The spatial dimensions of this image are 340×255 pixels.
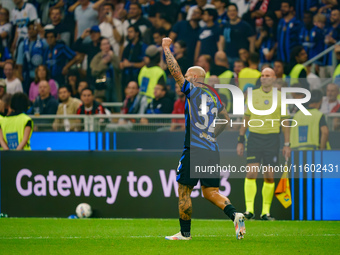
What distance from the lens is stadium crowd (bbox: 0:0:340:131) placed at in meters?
14.1

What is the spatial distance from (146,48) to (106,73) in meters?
1.13

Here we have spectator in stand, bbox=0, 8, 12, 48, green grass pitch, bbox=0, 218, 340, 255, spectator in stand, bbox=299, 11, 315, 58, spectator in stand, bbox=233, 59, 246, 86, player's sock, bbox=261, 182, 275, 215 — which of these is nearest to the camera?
green grass pitch, bbox=0, 218, 340, 255

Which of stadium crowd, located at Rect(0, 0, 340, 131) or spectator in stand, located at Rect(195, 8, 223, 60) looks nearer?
stadium crowd, located at Rect(0, 0, 340, 131)

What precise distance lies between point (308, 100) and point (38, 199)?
16.5ft

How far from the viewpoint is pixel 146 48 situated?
51.9ft

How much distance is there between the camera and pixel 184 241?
7.82 metres

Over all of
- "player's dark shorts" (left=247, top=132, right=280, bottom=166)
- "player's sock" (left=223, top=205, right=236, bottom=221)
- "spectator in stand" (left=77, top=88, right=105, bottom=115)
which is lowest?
"player's sock" (left=223, top=205, right=236, bottom=221)

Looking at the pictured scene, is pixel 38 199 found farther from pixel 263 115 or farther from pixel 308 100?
pixel 308 100

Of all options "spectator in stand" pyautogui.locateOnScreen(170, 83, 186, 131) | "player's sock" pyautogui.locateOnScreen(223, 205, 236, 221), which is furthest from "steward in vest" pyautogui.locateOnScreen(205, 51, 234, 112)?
"player's sock" pyautogui.locateOnScreen(223, 205, 236, 221)

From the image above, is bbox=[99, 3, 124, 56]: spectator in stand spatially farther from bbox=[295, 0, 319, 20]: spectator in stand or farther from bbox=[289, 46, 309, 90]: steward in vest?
bbox=[289, 46, 309, 90]: steward in vest

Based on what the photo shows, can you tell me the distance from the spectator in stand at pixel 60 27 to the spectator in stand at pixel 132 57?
1769 mm

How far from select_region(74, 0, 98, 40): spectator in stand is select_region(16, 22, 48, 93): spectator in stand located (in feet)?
3.06

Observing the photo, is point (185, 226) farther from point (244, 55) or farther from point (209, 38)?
point (209, 38)

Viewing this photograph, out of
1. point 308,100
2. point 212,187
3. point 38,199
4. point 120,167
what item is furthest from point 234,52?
point 212,187
